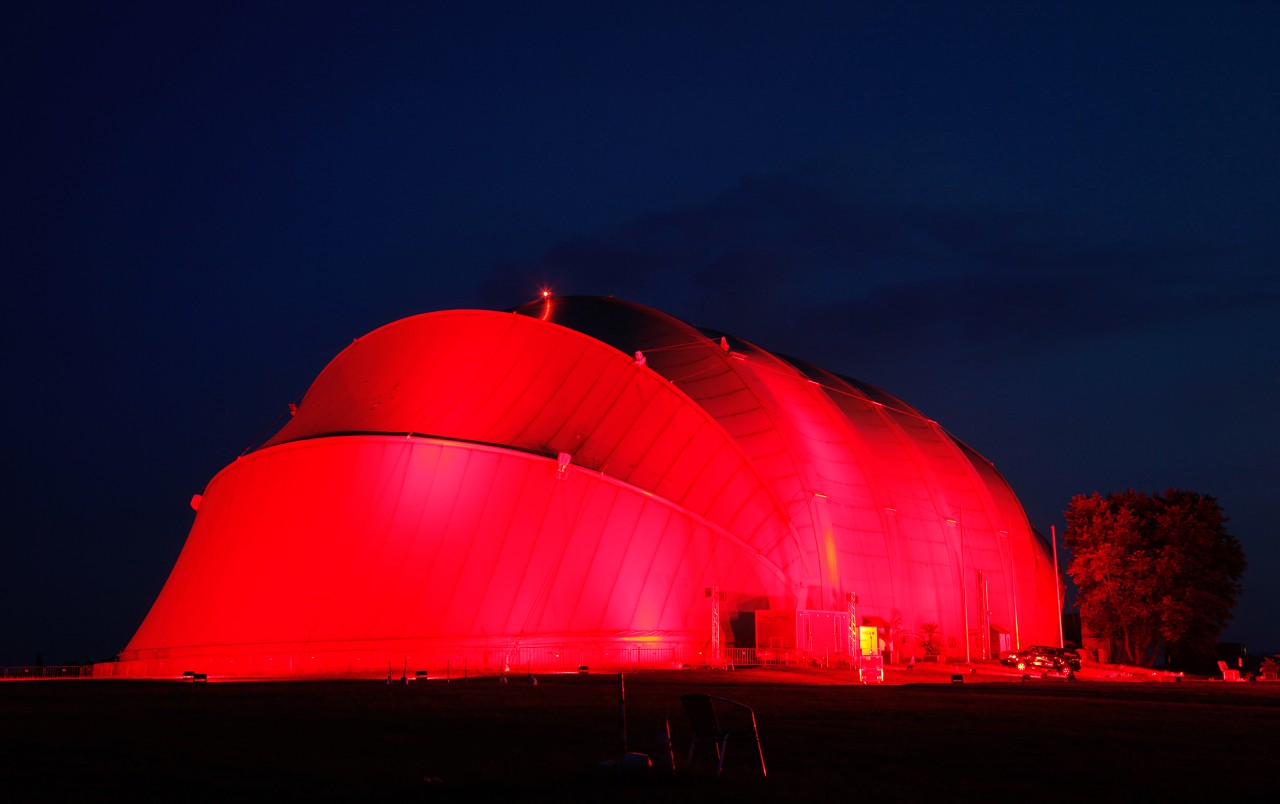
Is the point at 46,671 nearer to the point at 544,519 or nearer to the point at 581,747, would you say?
the point at 544,519

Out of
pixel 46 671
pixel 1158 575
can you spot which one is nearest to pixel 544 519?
pixel 46 671

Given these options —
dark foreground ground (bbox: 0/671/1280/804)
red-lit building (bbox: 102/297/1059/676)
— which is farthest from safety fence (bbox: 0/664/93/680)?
dark foreground ground (bbox: 0/671/1280/804)

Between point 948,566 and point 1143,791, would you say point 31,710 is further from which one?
point 948,566

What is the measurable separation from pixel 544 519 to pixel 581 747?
26776 mm

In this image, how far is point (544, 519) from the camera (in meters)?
41.8

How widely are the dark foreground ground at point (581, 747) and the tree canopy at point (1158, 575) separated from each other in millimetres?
36938

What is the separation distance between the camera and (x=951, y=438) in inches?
2749

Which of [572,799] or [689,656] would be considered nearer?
[572,799]

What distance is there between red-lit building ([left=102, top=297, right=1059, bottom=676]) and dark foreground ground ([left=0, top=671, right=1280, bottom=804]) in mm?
13366

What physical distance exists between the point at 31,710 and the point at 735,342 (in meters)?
39.6

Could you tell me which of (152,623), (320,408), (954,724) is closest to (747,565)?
(320,408)

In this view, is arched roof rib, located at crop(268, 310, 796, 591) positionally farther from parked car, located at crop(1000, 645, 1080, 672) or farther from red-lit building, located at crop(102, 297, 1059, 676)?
parked car, located at crop(1000, 645, 1080, 672)

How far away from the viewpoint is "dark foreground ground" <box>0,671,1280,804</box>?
11734mm

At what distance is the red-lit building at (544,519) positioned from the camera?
40125 mm
